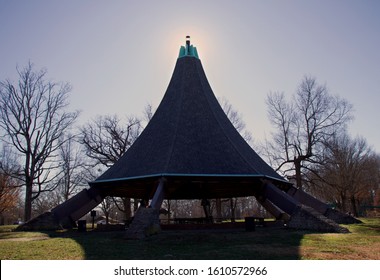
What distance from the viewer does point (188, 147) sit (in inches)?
780

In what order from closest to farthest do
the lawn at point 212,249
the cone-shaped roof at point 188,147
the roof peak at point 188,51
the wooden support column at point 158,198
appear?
1. the lawn at point 212,249
2. the wooden support column at point 158,198
3. the cone-shaped roof at point 188,147
4. the roof peak at point 188,51

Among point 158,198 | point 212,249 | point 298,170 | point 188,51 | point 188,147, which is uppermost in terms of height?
point 188,51

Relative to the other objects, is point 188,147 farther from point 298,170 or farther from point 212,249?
point 298,170

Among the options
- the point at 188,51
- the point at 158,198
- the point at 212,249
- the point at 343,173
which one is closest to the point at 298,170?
the point at 343,173

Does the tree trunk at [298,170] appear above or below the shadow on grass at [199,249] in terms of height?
above

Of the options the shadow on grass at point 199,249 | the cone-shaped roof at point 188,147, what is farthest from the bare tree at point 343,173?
the shadow on grass at point 199,249

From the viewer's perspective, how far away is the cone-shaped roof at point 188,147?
60.2 feet

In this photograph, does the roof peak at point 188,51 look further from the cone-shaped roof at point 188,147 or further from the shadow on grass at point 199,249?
the shadow on grass at point 199,249

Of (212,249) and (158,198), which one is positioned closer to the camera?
(212,249)

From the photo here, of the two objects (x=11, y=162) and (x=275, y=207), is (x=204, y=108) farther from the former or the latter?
(x=11, y=162)

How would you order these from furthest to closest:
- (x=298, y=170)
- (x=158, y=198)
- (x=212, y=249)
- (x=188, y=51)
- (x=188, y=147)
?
(x=298, y=170)
(x=188, y=51)
(x=188, y=147)
(x=158, y=198)
(x=212, y=249)

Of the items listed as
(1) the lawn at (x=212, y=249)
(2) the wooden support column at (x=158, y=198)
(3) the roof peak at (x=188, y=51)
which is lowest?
(1) the lawn at (x=212, y=249)

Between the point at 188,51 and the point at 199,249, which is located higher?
the point at 188,51
